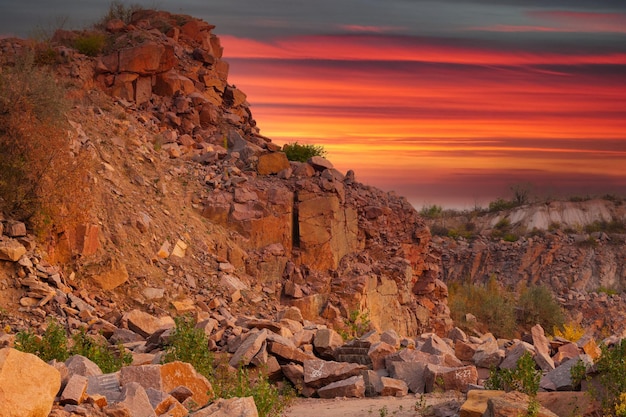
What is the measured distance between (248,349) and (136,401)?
488cm

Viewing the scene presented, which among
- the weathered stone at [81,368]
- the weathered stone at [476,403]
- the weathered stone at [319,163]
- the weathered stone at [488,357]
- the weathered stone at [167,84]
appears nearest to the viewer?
the weathered stone at [81,368]

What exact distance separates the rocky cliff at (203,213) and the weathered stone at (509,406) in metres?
8.89

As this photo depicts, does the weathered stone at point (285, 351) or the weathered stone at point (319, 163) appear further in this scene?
the weathered stone at point (319, 163)

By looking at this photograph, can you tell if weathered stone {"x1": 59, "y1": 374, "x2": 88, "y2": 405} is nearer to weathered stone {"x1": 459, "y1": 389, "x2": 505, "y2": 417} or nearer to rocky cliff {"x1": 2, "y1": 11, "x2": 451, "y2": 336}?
weathered stone {"x1": 459, "y1": 389, "x2": 505, "y2": 417}

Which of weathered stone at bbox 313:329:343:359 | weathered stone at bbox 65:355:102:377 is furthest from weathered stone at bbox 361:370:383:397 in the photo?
weathered stone at bbox 65:355:102:377

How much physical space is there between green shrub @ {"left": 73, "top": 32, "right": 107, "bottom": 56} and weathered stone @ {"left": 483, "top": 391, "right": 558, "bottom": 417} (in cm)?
1783

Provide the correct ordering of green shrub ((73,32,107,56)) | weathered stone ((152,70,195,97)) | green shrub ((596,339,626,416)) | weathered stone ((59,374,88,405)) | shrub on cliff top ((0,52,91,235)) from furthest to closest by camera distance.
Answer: weathered stone ((152,70,195,97))
green shrub ((73,32,107,56))
shrub on cliff top ((0,52,91,235))
green shrub ((596,339,626,416))
weathered stone ((59,374,88,405))

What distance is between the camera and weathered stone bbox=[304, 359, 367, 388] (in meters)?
12.9

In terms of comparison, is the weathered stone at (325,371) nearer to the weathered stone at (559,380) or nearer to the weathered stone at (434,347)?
the weathered stone at (434,347)

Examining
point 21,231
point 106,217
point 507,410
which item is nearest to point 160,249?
point 106,217

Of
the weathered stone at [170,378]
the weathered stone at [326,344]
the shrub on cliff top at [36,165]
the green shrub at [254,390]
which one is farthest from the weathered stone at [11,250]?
the weathered stone at [170,378]

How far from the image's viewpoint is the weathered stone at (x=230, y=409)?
8.55 metres

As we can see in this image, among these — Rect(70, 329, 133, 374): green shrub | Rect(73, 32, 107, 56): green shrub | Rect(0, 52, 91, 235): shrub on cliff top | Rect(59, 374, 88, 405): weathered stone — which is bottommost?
Rect(70, 329, 133, 374): green shrub

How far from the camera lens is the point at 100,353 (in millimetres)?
12352
